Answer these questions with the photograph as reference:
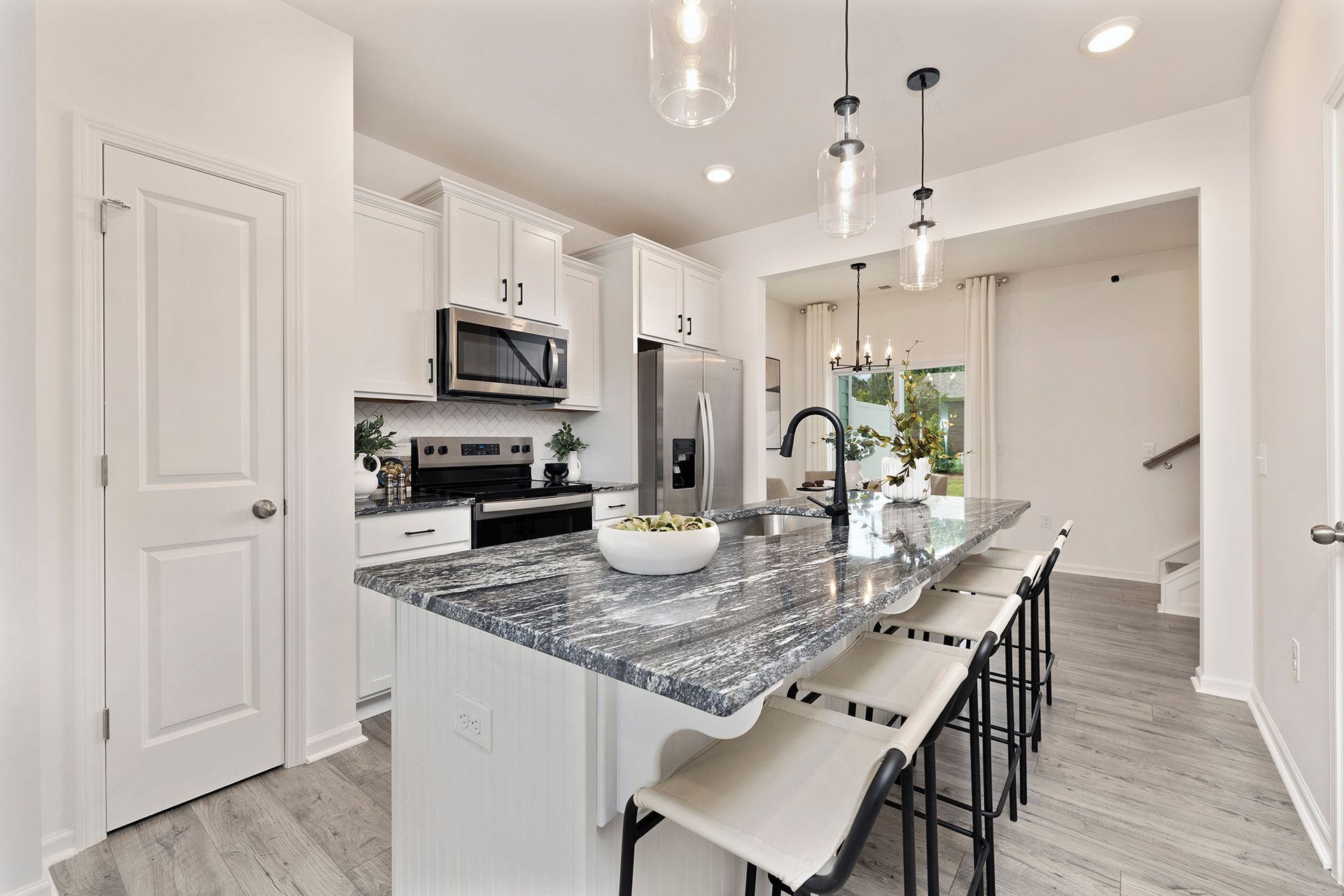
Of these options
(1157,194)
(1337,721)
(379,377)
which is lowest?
(1337,721)

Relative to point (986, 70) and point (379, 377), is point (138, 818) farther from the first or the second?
point (986, 70)

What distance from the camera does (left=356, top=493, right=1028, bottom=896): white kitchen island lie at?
84cm

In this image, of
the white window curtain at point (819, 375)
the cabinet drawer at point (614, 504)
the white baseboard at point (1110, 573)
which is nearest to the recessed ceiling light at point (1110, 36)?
the cabinet drawer at point (614, 504)

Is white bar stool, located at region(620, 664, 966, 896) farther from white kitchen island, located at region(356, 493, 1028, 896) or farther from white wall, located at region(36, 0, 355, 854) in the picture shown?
white wall, located at region(36, 0, 355, 854)

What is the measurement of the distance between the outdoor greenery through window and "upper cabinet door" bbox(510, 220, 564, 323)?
10.8 ft

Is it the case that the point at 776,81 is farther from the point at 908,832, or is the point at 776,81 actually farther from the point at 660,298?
the point at 908,832

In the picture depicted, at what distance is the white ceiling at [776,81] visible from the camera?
217cm

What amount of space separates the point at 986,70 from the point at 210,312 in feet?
10.1

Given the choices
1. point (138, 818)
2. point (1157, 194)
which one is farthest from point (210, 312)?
point (1157, 194)

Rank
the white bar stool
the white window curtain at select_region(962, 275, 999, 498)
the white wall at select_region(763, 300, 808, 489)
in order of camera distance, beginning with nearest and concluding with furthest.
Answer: the white bar stool
the white window curtain at select_region(962, 275, 999, 498)
the white wall at select_region(763, 300, 808, 489)

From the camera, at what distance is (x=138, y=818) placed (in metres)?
1.80

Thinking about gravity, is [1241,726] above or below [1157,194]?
below

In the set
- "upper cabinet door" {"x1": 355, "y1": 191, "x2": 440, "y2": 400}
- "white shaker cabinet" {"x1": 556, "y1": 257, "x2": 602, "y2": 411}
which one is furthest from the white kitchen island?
"white shaker cabinet" {"x1": 556, "y1": 257, "x2": 602, "y2": 411}

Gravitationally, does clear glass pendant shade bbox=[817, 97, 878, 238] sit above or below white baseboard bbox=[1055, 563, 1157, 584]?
above
